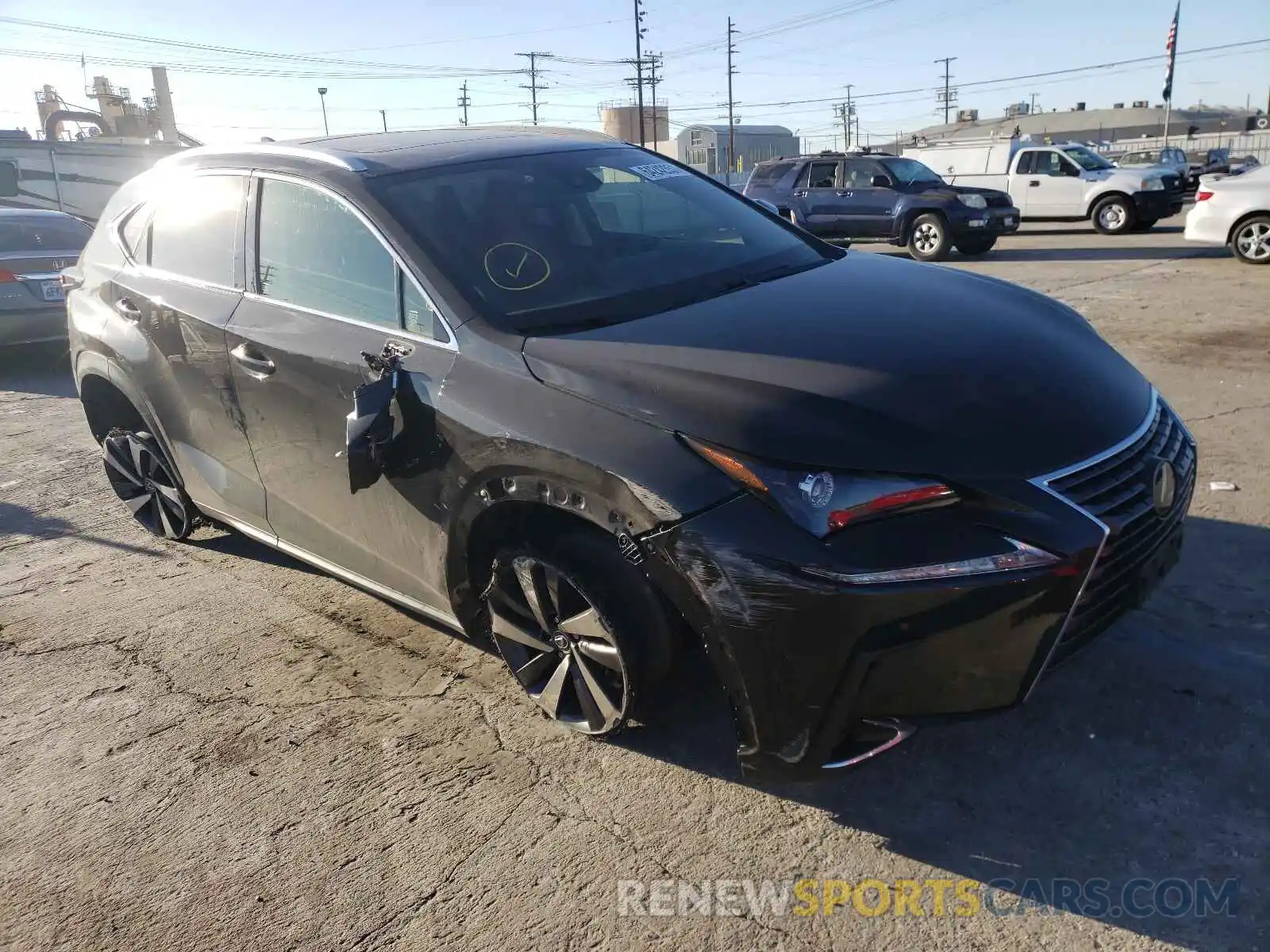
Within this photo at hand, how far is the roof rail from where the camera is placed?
11.3ft

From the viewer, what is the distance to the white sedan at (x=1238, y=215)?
1212 centimetres

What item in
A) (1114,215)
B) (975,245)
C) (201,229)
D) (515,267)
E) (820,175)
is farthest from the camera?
(1114,215)

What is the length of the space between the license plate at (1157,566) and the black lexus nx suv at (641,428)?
35mm

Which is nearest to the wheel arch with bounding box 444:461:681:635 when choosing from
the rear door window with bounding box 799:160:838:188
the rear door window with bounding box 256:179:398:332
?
the rear door window with bounding box 256:179:398:332

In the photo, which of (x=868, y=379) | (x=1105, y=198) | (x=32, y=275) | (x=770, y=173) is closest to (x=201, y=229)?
(x=868, y=379)

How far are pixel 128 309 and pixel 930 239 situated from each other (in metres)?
13.4

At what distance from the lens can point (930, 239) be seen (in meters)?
15.3

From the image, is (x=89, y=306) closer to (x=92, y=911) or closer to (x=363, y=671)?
(x=363, y=671)

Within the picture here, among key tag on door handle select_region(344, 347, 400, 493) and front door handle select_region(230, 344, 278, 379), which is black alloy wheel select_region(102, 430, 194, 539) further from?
key tag on door handle select_region(344, 347, 400, 493)

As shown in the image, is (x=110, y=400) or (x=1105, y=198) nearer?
(x=110, y=400)

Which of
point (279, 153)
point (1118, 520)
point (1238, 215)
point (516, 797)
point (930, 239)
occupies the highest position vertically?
point (279, 153)

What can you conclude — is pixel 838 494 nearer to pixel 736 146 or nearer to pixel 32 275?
pixel 32 275

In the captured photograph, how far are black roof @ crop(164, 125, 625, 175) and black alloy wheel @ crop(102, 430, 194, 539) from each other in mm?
1371

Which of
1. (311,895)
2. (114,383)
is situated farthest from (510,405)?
(114,383)
